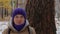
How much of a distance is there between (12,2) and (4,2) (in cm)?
67

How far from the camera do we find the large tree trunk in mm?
3939

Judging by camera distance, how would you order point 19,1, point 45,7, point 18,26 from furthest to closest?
point 19,1, point 45,7, point 18,26

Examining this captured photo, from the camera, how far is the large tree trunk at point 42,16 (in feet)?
12.9

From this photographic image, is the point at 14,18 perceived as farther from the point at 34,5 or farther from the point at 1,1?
the point at 1,1

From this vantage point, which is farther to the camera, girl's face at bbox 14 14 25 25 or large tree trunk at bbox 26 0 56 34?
large tree trunk at bbox 26 0 56 34

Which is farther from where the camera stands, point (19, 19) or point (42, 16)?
point (42, 16)

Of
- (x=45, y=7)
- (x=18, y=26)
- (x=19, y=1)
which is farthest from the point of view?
(x=19, y=1)

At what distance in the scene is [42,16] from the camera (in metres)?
3.95

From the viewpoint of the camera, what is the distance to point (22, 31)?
2.72 m

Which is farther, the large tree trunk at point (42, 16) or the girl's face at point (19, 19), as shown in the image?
the large tree trunk at point (42, 16)

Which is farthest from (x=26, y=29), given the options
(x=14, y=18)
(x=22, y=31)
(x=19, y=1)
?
(x=19, y=1)

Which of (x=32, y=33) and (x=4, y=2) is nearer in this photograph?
(x=32, y=33)

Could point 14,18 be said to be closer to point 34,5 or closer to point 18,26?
point 18,26

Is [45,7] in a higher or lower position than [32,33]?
higher
